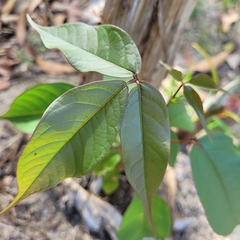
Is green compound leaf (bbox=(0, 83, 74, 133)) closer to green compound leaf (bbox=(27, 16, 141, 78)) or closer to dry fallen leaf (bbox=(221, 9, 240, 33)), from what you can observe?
green compound leaf (bbox=(27, 16, 141, 78))

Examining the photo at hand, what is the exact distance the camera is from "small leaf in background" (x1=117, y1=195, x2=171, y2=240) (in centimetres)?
81

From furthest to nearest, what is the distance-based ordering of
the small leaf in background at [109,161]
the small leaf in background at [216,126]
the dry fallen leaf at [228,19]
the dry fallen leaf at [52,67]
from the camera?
the dry fallen leaf at [228,19], the dry fallen leaf at [52,67], the small leaf in background at [216,126], the small leaf in background at [109,161]

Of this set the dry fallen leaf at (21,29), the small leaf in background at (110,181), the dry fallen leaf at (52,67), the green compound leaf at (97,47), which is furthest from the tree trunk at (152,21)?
the dry fallen leaf at (21,29)

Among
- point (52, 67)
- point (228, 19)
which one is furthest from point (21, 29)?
point (228, 19)

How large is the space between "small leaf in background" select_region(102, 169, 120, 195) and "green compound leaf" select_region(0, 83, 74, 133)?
1.18 feet

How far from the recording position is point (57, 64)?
4.47ft

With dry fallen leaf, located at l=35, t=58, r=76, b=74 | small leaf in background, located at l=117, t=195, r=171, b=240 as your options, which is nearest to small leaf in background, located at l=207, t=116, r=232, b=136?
small leaf in background, located at l=117, t=195, r=171, b=240

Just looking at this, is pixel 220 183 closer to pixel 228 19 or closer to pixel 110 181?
pixel 110 181

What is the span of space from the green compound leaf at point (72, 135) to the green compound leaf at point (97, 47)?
39mm

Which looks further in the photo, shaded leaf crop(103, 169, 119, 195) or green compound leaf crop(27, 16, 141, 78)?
shaded leaf crop(103, 169, 119, 195)

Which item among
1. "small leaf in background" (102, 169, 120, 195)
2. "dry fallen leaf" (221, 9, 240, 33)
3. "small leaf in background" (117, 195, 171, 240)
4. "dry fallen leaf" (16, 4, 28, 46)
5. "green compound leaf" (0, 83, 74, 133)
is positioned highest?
"dry fallen leaf" (221, 9, 240, 33)

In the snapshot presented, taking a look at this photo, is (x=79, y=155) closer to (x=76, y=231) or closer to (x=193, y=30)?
(x=76, y=231)

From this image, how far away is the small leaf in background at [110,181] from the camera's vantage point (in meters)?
0.98

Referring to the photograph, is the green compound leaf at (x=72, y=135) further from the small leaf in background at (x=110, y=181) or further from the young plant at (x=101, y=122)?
the small leaf in background at (x=110, y=181)
